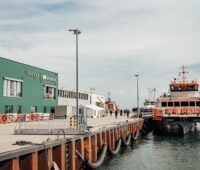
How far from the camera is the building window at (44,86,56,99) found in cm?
6180

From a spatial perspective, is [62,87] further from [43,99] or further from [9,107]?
[9,107]

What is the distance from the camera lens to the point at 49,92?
6341 centimetres

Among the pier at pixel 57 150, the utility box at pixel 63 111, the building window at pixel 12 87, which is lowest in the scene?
the pier at pixel 57 150

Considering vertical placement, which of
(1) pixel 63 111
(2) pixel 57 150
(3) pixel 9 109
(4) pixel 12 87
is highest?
(4) pixel 12 87

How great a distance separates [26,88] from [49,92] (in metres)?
8.93

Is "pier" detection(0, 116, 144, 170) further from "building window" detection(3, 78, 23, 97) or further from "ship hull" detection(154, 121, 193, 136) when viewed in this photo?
"building window" detection(3, 78, 23, 97)

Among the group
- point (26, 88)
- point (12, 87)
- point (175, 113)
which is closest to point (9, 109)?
point (12, 87)

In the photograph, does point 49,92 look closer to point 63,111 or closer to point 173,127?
point 63,111

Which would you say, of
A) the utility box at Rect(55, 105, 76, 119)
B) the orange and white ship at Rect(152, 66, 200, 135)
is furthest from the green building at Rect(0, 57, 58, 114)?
the orange and white ship at Rect(152, 66, 200, 135)

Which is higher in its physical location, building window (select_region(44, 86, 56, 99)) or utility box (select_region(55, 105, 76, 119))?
building window (select_region(44, 86, 56, 99))

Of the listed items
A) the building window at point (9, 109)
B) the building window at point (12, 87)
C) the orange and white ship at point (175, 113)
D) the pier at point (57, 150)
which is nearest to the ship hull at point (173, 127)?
the orange and white ship at point (175, 113)

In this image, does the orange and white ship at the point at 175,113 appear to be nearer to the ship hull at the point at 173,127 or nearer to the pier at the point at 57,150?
the ship hull at the point at 173,127

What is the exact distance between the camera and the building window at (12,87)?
4959cm

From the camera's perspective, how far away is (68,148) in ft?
72.7
